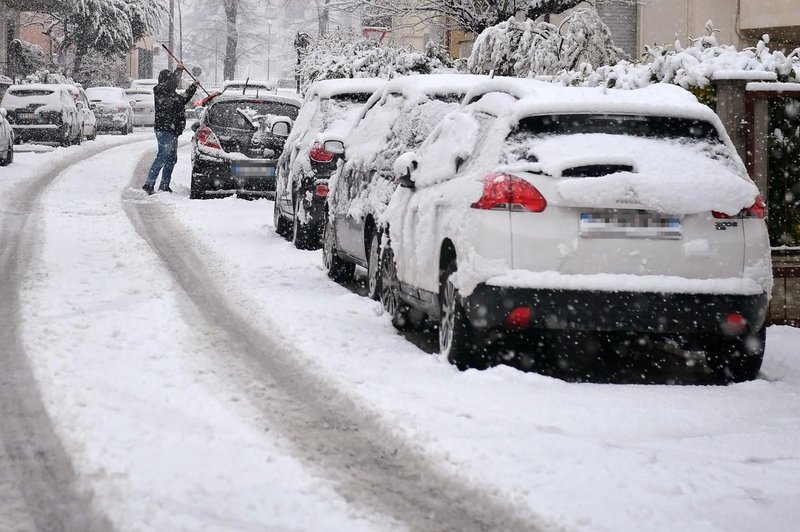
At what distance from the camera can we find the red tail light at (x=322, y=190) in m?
13.2

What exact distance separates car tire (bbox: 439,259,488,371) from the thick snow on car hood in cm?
90

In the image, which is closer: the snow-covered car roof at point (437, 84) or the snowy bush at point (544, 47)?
the snow-covered car roof at point (437, 84)

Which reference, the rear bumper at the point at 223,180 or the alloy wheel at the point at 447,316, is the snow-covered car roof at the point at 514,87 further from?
the rear bumper at the point at 223,180

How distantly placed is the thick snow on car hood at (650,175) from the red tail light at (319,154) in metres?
6.14

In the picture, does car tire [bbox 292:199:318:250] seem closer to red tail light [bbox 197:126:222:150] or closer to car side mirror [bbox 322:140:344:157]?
car side mirror [bbox 322:140:344:157]

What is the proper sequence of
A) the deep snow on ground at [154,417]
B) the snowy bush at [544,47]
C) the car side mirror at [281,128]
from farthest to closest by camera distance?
the snowy bush at [544,47] < the car side mirror at [281,128] < the deep snow on ground at [154,417]

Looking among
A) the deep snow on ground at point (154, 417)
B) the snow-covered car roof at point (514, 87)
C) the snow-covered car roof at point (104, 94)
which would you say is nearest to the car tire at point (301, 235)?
the deep snow on ground at point (154, 417)

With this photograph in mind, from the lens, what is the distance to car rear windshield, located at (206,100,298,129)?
18.3m

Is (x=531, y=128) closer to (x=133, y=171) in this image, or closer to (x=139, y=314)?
(x=139, y=314)

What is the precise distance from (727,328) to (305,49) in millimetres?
23561

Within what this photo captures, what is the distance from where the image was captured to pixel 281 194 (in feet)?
48.8

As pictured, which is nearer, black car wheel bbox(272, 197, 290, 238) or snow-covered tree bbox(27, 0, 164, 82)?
black car wheel bbox(272, 197, 290, 238)

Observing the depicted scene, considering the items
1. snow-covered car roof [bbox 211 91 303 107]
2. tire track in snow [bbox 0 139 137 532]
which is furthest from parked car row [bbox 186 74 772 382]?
snow-covered car roof [bbox 211 91 303 107]

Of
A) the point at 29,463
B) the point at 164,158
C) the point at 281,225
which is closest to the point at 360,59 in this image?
the point at 164,158
